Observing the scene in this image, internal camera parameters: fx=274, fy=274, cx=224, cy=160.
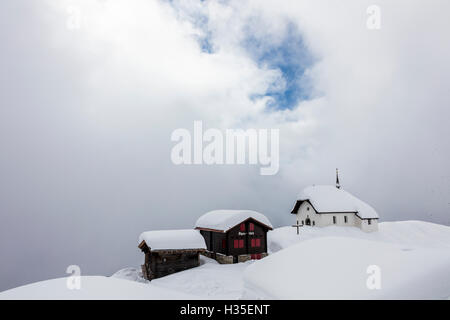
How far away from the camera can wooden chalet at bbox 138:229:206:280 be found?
23703 mm

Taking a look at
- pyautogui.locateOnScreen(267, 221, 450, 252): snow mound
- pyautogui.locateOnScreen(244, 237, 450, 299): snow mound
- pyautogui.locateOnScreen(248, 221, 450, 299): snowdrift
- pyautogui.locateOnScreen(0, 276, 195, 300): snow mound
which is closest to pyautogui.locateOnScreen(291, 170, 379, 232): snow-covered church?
pyautogui.locateOnScreen(267, 221, 450, 252): snow mound

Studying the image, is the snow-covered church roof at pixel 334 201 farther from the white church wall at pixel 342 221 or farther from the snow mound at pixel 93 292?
the snow mound at pixel 93 292

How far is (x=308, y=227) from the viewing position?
36.2 m

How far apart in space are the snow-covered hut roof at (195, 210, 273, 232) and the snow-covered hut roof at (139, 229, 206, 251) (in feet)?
9.73

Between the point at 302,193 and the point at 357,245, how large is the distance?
32130mm

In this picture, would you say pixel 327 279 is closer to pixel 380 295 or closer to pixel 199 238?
pixel 380 295

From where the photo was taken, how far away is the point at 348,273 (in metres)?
6.81

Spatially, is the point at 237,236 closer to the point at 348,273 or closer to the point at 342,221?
the point at 342,221

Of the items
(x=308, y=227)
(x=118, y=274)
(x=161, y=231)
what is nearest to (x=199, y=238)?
(x=161, y=231)

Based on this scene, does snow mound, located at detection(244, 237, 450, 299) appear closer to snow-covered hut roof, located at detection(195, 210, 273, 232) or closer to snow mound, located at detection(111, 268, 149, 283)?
snow-covered hut roof, located at detection(195, 210, 273, 232)

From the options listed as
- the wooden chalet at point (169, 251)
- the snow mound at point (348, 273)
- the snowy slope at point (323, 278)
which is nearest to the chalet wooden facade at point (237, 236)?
the wooden chalet at point (169, 251)

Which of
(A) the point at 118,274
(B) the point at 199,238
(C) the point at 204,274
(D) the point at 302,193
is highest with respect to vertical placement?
(D) the point at 302,193

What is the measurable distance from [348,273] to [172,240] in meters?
19.9
